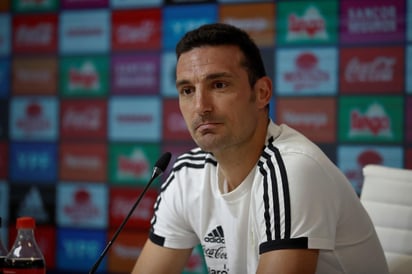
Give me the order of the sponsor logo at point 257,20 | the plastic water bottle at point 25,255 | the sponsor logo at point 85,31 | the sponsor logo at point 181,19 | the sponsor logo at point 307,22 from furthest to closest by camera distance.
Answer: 1. the sponsor logo at point 85,31
2. the sponsor logo at point 181,19
3. the sponsor logo at point 257,20
4. the sponsor logo at point 307,22
5. the plastic water bottle at point 25,255

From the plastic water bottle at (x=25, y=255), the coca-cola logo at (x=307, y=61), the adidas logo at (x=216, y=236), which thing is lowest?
the adidas logo at (x=216, y=236)

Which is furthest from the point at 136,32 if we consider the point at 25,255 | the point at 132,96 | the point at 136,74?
the point at 25,255

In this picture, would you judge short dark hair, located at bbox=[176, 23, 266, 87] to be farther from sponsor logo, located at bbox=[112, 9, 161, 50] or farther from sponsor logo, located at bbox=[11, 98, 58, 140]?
sponsor logo, located at bbox=[11, 98, 58, 140]

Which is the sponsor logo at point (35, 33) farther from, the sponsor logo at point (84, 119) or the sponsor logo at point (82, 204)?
the sponsor logo at point (82, 204)

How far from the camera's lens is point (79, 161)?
3188 mm

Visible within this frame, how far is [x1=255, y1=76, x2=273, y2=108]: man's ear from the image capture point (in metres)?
1.58

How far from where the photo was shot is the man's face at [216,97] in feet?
4.85

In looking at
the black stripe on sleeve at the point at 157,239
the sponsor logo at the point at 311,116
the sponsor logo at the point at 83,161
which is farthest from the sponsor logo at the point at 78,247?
the black stripe on sleeve at the point at 157,239

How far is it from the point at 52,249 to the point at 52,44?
1.14m

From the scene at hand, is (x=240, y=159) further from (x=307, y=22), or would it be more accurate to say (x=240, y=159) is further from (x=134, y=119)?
(x=134, y=119)

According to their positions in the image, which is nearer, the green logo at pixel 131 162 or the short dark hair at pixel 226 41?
the short dark hair at pixel 226 41

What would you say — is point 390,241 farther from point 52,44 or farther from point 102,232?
point 52,44

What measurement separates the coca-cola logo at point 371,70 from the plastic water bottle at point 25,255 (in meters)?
1.79

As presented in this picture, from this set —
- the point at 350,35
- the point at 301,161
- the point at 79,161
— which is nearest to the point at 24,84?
the point at 79,161
